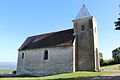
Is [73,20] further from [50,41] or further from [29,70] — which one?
[29,70]

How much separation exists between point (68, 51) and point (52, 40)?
5.28 meters

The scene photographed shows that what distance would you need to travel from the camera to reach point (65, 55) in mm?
30469

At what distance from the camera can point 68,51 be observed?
30.3 meters

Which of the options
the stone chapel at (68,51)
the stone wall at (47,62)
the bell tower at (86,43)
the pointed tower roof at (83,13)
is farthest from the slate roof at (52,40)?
the pointed tower roof at (83,13)

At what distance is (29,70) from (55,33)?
9.10 meters

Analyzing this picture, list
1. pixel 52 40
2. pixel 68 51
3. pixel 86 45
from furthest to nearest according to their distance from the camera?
pixel 52 40, pixel 86 45, pixel 68 51

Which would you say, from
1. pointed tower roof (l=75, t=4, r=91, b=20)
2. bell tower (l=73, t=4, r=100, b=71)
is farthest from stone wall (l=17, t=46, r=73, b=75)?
pointed tower roof (l=75, t=4, r=91, b=20)

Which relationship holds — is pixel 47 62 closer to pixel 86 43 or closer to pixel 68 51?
pixel 68 51

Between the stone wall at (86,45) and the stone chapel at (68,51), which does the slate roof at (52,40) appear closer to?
the stone chapel at (68,51)

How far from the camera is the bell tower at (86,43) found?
3016 cm

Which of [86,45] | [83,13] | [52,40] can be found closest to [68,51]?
[86,45]

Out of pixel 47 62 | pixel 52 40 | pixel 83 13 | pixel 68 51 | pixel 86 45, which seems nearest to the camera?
pixel 68 51

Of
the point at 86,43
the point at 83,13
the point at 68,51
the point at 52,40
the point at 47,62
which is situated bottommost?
the point at 47,62

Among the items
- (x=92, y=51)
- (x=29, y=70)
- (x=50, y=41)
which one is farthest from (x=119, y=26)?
(x=29, y=70)
